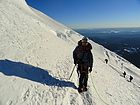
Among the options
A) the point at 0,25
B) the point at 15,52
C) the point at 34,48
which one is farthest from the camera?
the point at 0,25

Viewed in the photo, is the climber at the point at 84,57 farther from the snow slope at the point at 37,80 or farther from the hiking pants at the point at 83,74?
the snow slope at the point at 37,80

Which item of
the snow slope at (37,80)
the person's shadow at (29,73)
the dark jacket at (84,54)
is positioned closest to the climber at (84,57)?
the dark jacket at (84,54)

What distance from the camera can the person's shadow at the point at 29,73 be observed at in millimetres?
12927

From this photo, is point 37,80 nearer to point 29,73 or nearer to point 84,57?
point 29,73

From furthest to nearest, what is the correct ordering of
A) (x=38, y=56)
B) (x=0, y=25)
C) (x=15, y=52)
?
1. (x=0, y=25)
2. (x=38, y=56)
3. (x=15, y=52)

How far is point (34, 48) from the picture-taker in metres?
18.8

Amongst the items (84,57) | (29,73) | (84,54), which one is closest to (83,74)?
(84,57)

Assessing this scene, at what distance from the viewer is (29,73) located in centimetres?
1359

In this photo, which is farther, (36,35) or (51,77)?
(36,35)

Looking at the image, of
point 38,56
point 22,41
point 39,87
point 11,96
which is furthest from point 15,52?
point 11,96

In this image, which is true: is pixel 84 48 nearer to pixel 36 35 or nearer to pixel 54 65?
pixel 54 65

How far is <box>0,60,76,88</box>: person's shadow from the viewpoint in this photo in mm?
12927

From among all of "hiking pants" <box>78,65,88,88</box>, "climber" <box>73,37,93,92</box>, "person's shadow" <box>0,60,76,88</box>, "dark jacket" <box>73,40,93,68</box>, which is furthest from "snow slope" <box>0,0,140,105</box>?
"dark jacket" <box>73,40,93,68</box>

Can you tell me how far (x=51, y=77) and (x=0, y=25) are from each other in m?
9.02
